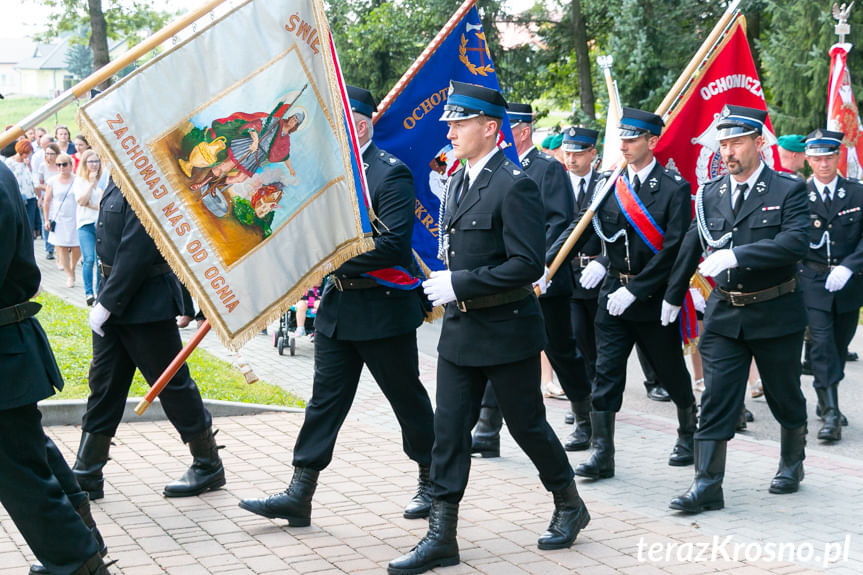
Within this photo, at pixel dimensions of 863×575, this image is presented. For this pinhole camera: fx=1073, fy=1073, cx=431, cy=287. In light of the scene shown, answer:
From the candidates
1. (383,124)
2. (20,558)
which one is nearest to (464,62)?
(383,124)

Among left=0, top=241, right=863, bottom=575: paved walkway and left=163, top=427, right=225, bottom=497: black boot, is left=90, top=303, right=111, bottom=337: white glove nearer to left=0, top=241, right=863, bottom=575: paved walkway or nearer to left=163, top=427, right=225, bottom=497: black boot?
left=163, top=427, right=225, bottom=497: black boot

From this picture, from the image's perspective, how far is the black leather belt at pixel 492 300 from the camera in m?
5.15

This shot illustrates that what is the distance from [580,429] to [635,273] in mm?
1302

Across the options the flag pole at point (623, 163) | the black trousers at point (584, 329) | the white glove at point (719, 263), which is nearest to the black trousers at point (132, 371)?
the flag pole at point (623, 163)

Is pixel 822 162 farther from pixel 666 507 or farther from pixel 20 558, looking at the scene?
pixel 20 558

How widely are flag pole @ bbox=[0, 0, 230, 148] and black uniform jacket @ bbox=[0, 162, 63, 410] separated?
395 millimetres

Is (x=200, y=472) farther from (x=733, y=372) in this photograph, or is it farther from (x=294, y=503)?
(x=733, y=372)

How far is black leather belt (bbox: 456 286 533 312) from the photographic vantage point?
515cm

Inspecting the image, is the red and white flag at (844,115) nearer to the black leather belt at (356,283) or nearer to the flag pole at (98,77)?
the black leather belt at (356,283)

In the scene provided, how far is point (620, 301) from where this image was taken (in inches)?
261

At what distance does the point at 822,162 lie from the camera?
8664 millimetres

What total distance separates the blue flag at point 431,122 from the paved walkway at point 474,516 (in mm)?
1549

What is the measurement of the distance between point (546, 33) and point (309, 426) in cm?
1438

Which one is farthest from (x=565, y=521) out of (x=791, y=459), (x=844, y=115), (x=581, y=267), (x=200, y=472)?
(x=844, y=115)
